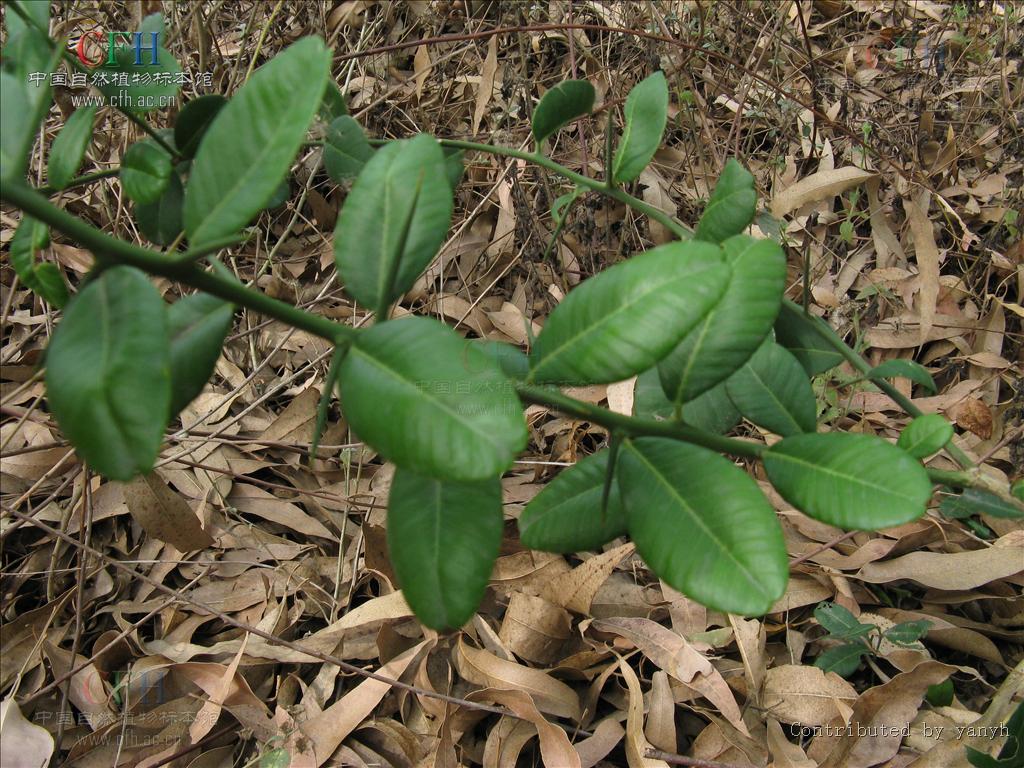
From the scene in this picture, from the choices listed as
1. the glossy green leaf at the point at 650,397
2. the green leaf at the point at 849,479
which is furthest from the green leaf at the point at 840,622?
the green leaf at the point at 849,479

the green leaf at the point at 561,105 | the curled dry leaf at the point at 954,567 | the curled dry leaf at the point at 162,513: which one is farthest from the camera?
the curled dry leaf at the point at 162,513

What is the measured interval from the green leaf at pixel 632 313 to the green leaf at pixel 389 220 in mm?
183

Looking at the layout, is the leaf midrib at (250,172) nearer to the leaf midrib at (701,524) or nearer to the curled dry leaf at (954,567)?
the leaf midrib at (701,524)

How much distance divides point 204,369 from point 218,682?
1052 millimetres

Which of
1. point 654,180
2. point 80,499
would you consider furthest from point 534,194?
point 80,499

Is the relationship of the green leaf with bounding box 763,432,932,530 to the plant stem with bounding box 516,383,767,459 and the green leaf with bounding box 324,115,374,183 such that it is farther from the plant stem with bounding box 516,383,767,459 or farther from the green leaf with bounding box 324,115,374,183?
the green leaf with bounding box 324,115,374,183

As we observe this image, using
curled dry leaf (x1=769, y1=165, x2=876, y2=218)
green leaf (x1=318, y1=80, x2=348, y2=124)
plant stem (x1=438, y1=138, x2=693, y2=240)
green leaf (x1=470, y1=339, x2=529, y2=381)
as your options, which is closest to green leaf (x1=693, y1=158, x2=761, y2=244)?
plant stem (x1=438, y1=138, x2=693, y2=240)

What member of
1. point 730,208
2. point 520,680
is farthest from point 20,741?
point 730,208

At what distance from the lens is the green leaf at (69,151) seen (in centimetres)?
91

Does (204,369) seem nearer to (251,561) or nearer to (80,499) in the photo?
(251,561)

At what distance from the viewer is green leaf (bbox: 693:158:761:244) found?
1.20 meters

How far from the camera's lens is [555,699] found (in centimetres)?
157

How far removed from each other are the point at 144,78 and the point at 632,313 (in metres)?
0.99

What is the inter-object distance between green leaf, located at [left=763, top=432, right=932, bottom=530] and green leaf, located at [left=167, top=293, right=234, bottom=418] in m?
0.61
